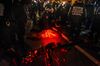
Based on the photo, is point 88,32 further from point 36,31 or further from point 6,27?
point 36,31

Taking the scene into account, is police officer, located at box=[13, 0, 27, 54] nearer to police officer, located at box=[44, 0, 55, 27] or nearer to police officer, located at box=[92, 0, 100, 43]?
police officer, located at box=[92, 0, 100, 43]

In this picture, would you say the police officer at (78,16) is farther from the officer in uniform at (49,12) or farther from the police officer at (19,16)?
the officer in uniform at (49,12)

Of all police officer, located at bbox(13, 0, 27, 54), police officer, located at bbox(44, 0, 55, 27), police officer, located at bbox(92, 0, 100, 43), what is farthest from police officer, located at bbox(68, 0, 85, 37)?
police officer, located at bbox(44, 0, 55, 27)

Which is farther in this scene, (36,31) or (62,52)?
(36,31)

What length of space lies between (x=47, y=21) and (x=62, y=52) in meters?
11.3

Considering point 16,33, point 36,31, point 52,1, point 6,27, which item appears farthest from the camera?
point 52,1

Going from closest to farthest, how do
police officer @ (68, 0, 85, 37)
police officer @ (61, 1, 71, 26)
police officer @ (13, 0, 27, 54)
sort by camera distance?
police officer @ (13, 0, 27, 54) < police officer @ (68, 0, 85, 37) < police officer @ (61, 1, 71, 26)

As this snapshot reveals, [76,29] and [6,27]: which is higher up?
[6,27]

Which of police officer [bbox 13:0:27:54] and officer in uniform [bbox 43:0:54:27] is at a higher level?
police officer [bbox 13:0:27:54]

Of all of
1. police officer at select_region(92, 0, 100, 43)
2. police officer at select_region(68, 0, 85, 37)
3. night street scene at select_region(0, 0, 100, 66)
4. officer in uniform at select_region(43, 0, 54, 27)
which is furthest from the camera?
officer in uniform at select_region(43, 0, 54, 27)

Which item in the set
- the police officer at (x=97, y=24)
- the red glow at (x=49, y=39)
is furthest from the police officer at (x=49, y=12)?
the police officer at (x=97, y=24)

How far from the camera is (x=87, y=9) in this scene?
14.6m

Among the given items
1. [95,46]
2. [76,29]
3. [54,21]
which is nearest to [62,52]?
[95,46]

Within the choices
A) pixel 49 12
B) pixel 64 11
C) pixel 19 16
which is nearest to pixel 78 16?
pixel 19 16
